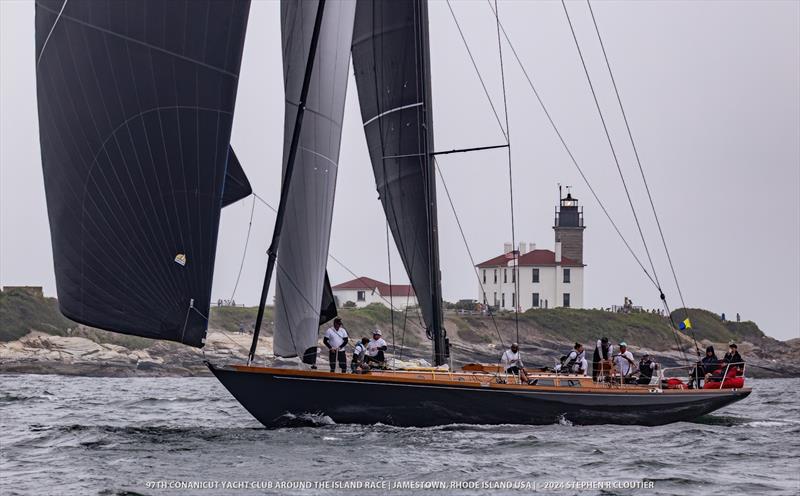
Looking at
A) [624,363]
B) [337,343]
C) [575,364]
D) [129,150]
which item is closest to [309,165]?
[337,343]

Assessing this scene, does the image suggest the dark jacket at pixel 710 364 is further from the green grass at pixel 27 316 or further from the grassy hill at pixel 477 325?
the green grass at pixel 27 316

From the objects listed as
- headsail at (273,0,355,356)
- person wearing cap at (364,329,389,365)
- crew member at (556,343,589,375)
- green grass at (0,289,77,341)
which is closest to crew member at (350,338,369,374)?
person wearing cap at (364,329,389,365)

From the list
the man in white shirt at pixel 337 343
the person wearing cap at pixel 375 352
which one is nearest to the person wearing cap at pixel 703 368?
the person wearing cap at pixel 375 352

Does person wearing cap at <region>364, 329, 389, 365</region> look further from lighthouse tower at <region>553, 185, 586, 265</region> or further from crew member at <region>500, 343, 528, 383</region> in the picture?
lighthouse tower at <region>553, 185, 586, 265</region>

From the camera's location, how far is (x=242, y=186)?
2017cm

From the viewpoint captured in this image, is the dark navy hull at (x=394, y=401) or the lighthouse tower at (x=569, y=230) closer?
the dark navy hull at (x=394, y=401)

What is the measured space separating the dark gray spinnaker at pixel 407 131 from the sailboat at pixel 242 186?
0.03 meters

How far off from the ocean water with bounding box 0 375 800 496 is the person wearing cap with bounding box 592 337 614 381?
1237 millimetres

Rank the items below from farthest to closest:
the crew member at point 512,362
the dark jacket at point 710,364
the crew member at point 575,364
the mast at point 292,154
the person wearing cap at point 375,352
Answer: the dark jacket at point 710,364 → the crew member at point 575,364 → the crew member at point 512,362 → the person wearing cap at point 375,352 → the mast at point 292,154

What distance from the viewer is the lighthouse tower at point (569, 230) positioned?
3469 inches

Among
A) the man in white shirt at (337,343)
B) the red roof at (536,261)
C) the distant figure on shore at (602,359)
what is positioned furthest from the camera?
the red roof at (536,261)

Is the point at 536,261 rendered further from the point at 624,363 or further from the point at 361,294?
the point at 624,363

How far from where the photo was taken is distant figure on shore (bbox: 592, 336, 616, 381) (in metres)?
25.2

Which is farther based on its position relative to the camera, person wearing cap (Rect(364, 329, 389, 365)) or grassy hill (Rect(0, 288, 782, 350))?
grassy hill (Rect(0, 288, 782, 350))
